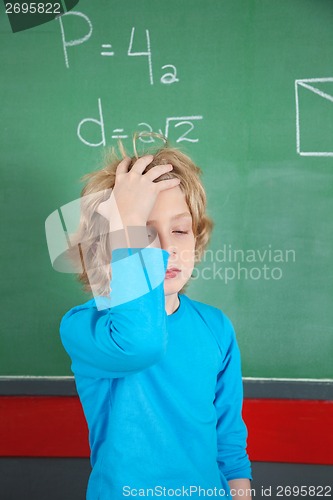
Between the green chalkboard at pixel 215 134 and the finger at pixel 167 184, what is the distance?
44 centimetres

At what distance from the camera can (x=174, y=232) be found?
0.86 m

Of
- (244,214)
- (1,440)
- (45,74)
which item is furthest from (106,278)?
(1,440)

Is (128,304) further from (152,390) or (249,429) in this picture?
(249,429)

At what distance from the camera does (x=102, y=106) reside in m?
1.24

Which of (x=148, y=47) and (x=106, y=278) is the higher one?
(x=148, y=47)

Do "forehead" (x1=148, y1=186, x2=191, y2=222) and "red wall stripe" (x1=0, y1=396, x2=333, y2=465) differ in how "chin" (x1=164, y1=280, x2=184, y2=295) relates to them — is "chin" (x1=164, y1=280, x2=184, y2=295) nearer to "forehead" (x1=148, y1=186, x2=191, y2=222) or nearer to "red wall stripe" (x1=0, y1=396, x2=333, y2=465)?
"forehead" (x1=148, y1=186, x2=191, y2=222)

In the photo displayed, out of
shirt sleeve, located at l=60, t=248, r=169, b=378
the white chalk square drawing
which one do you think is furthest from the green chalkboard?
shirt sleeve, located at l=60, t=248, r=169, b=378

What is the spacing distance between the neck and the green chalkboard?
1.22 feet

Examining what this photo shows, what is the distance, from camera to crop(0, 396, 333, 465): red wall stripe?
1295 mm

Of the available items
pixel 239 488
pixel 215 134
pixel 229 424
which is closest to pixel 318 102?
pixel 215 134

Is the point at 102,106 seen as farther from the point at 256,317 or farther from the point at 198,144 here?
the point at 256,317

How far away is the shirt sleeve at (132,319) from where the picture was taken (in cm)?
66

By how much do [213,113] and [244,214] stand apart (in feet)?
0.88

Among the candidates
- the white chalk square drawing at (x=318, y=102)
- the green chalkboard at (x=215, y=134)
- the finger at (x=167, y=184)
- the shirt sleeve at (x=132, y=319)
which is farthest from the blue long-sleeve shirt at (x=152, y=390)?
the white chalk square drawing at (x=318, y=102)
